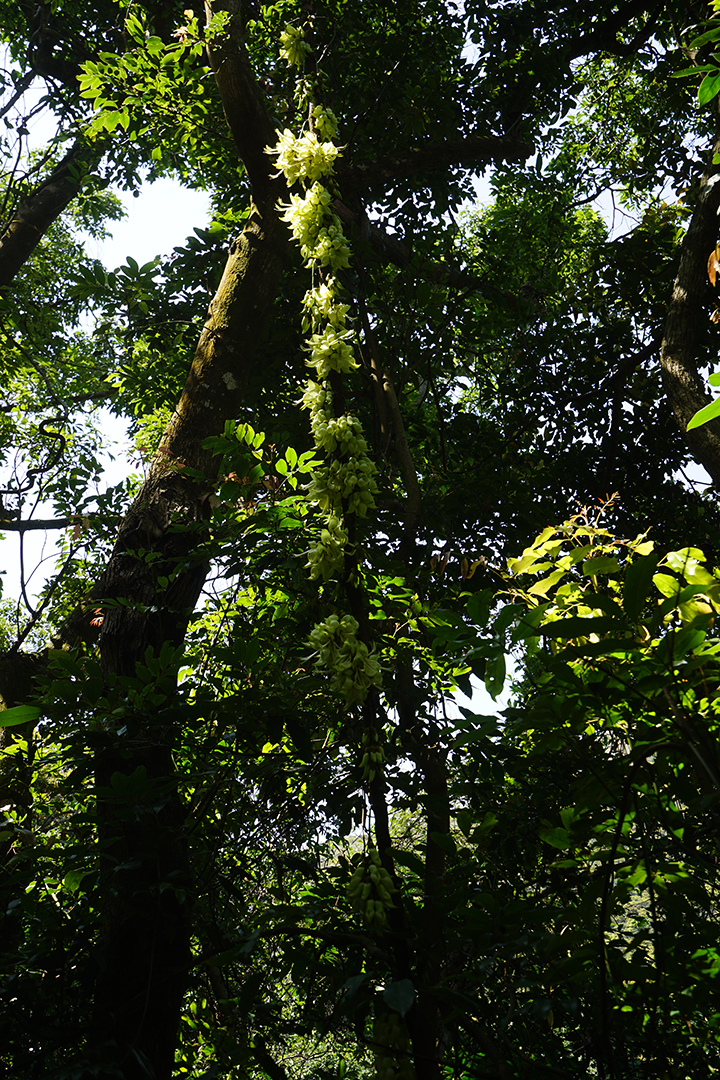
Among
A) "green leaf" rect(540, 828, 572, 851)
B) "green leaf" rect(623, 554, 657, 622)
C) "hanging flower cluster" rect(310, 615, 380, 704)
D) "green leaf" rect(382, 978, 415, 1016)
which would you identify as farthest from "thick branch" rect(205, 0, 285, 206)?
"green leaf" rect(382, 978, 415, 1016)

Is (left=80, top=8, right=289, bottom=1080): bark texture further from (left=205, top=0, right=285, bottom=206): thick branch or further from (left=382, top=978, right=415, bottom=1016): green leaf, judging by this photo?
(left=382, top=978, right=415, bottom=1016): green leaf

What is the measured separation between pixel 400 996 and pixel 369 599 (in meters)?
1.07

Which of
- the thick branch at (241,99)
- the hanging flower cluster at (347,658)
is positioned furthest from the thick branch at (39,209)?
the hanging flower cluster at (347,658)

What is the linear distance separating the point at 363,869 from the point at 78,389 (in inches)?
233

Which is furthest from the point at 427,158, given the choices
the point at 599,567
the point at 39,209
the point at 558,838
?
the point at 39,209

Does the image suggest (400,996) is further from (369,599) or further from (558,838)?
(369,599)

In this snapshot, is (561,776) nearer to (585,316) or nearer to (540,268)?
(585,316)

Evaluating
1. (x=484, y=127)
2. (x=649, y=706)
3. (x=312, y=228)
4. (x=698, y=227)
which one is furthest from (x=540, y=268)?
(x=649, y=706)

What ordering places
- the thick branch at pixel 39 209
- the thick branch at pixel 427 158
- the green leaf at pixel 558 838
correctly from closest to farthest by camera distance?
the green leaf at pixel 558 838, the thick branch at pixel 427 158, the thick branch at pixel 39 209

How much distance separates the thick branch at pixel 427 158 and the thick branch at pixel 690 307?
4.37 ft

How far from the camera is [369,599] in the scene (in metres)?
1.81

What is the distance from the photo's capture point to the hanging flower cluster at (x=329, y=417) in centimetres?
109

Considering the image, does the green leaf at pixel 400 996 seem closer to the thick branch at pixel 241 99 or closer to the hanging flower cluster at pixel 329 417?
the hanging flower cluster at pixel 329 417

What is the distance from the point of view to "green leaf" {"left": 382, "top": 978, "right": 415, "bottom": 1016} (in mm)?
796
